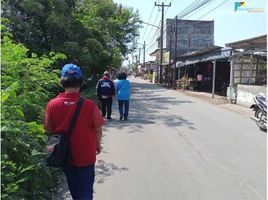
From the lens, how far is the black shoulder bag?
4.30 metres

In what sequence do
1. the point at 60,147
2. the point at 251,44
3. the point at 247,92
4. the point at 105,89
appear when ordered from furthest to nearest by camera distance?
the point at 251,44, the point at 247,92, the point at 105,89, the point at 60,147

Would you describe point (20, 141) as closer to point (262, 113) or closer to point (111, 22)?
point (262, 113)

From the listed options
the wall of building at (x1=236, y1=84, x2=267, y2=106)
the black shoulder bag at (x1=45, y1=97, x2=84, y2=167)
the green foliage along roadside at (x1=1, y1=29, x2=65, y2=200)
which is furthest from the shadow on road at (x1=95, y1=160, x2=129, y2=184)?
the wall of building at (x1=236, y1=84, x2=267, y2=106)

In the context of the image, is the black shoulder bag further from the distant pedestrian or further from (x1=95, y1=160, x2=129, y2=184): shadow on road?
the distant pedestrian

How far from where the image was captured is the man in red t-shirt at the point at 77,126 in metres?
4.38

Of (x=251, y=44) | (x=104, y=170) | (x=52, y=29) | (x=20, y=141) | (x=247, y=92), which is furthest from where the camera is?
(x=251, y=44)

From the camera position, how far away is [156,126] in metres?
13.3

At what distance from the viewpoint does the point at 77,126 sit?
436 cm

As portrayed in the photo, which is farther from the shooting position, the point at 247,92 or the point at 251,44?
the point at 251,44

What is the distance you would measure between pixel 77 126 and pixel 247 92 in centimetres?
1795

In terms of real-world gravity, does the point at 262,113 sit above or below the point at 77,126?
below

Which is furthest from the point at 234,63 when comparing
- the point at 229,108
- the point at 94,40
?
the point at 94,40

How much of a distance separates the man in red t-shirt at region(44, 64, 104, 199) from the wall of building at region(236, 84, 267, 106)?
639 inches

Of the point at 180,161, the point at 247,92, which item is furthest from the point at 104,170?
the point at 247,92
